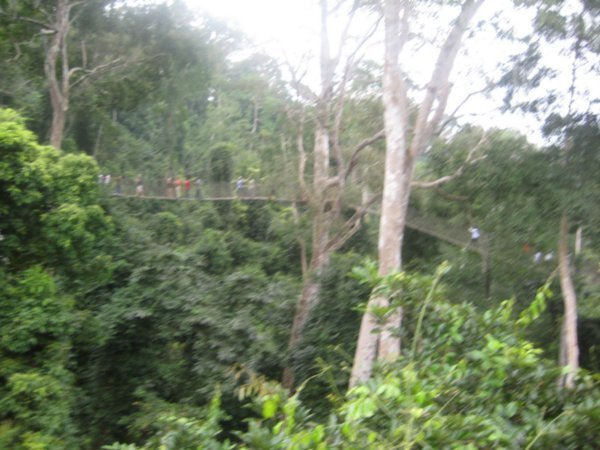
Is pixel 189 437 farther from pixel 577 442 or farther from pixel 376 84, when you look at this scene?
pixel 376 84

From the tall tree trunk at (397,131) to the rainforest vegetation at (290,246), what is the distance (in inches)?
1.5

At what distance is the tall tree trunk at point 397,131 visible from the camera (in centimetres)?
963

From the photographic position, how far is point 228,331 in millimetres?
11422

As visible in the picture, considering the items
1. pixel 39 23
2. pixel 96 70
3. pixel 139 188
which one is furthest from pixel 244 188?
pixel 39 23

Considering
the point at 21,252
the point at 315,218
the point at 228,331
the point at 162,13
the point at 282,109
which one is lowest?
the point at 228,331

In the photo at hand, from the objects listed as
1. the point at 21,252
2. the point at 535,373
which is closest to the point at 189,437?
the point at 535,373

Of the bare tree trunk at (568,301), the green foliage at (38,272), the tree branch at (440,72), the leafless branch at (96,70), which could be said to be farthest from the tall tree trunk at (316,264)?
the leafless branch at (96,70)

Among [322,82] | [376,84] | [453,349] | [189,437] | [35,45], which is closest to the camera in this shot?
[189,437]

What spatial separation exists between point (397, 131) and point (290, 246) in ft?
26.1

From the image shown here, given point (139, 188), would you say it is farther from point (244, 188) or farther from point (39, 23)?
point (39, 23)

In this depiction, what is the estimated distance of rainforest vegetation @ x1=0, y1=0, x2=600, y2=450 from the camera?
332 centimetres

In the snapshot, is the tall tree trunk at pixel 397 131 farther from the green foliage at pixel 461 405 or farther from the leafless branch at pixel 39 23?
the leafless branch at pixel 39 23

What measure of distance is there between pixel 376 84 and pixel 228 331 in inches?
241

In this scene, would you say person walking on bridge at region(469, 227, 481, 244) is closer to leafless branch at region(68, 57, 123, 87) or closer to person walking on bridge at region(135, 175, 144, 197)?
person walking on bridge at region(135, 175, 144, 197)
